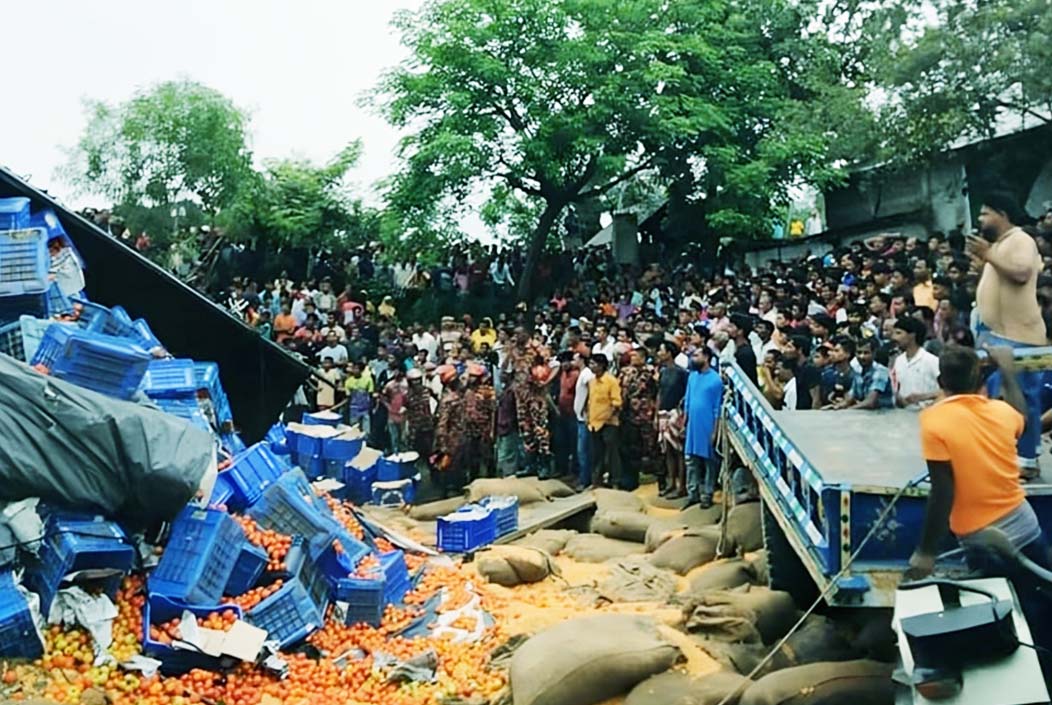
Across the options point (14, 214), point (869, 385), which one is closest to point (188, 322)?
point (14, 214)

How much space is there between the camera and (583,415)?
36.9 feet

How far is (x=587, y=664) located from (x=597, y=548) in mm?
3665

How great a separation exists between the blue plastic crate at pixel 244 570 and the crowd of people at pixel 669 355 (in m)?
4.06

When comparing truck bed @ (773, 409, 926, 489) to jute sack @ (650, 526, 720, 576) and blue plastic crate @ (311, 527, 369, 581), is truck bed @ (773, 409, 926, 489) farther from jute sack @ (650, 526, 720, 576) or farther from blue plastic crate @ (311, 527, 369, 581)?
blue plastic crate @ (311, 527, 369, 581)

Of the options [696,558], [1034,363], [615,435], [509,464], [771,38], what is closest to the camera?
[1034,363]

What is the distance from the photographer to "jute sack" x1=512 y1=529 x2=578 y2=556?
8977 mm

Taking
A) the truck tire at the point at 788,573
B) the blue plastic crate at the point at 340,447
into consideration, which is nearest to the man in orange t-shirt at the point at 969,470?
the truck tire at the point at 788,573

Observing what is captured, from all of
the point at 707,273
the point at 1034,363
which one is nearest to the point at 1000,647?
the point at 1034,363

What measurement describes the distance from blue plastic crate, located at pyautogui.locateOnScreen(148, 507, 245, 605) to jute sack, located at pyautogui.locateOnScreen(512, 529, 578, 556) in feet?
9.56

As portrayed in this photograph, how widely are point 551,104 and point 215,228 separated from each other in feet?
24.9

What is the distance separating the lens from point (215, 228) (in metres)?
21.5

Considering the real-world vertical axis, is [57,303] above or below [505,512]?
above

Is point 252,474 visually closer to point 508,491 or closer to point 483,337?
point 508,491

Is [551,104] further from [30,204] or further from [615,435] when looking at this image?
[30,204]
